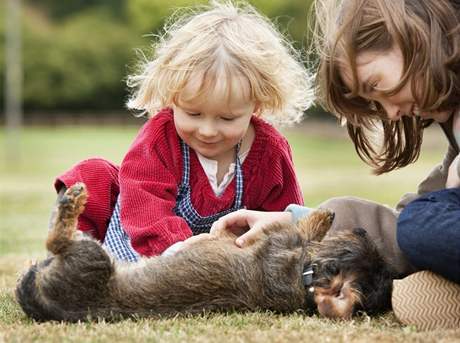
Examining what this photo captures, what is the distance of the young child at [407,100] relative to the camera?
4141 mm

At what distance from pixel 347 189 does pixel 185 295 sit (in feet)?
45.0

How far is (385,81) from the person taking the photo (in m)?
4.73

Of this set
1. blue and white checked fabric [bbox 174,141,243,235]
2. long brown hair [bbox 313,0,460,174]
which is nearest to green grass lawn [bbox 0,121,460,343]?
blue and white checked fabric [bbox 174,141,243,235]

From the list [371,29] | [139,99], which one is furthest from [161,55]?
[371,29]

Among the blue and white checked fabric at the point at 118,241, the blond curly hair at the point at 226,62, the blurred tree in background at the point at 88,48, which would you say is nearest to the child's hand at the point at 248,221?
the blue and white checked fabric at the point at 118,241

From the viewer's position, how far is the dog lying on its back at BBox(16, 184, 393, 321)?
4.13 m

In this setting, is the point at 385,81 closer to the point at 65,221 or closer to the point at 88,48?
the point at 65,221

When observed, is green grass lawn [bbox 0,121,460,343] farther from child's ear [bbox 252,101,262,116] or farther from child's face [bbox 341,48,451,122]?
child's ear [bbox 252,101,262,116]

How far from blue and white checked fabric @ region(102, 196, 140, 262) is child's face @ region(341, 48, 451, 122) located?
5.22 ft

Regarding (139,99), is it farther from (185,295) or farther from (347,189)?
(347,189)

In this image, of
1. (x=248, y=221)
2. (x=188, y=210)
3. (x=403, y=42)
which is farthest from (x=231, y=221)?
(x=403, y=42)

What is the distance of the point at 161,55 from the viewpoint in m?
5.59

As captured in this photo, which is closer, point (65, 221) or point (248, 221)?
point (65, 221)

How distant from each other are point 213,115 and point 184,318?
4.77 ft
